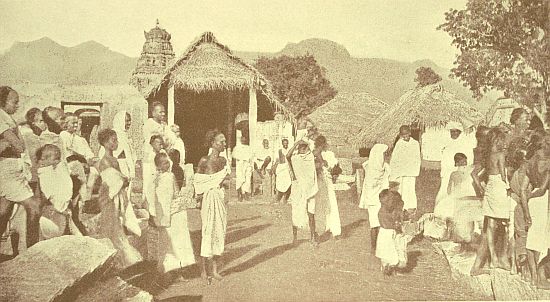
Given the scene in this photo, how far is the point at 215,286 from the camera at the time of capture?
15.9ft

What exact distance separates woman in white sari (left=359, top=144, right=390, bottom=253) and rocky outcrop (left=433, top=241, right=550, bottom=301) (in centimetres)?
66

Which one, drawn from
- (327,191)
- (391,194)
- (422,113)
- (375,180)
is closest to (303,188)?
(327,191)

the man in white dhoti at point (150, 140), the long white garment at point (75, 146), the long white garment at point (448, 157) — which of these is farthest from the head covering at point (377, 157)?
the long white garment at point (75, 146)

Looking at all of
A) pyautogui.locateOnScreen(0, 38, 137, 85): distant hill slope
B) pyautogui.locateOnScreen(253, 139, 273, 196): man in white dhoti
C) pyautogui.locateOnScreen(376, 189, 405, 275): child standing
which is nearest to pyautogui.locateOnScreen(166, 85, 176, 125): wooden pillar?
pyautogui.locateOnScreen(0, 38, 137, 85): distant hill slope

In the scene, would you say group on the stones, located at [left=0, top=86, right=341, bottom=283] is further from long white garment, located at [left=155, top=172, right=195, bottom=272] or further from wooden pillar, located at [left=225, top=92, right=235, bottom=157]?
wooden pillar, located at [left=225, top=92, right=235, bottom=157]

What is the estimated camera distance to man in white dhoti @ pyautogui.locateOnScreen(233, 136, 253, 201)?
5176 mm

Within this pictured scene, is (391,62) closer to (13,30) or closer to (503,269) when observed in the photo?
(503,269)

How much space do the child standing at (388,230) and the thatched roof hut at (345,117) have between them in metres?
0.54

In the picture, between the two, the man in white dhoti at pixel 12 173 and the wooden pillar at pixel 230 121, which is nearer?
the man in white dhoti at pixel 12 173

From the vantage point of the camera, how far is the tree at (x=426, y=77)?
18.2 feet

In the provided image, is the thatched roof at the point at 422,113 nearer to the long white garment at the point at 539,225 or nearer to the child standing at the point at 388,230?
the child standing at the point at 388,230

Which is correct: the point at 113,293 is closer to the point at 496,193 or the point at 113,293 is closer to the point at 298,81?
the point at 298,81

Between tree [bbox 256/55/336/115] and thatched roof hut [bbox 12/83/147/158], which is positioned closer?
thatched roof hut [bbox 12/83/147/158]

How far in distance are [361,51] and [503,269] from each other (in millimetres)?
2381
